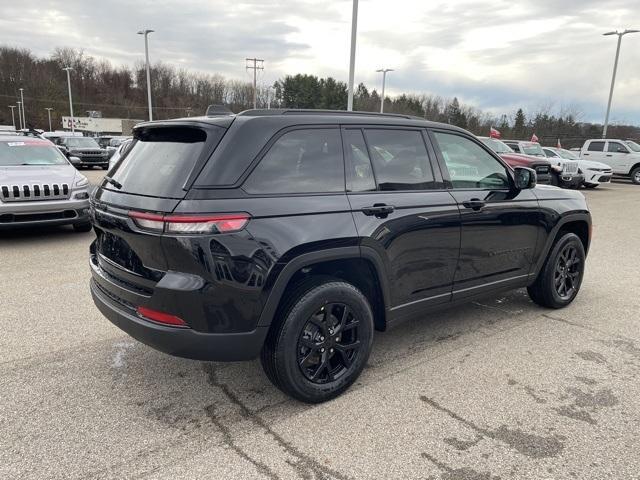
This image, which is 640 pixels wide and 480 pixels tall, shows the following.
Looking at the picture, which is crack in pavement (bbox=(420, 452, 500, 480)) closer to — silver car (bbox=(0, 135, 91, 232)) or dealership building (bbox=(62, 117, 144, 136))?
silver car (bbox=(0, 135, 91, 232))

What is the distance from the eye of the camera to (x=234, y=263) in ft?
8.57

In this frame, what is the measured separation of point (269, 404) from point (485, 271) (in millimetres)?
2130

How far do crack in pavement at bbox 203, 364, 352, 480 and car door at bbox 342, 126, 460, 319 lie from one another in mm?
1188

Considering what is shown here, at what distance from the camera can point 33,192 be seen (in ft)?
23.6

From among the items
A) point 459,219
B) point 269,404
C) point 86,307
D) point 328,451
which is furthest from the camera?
point 86,307

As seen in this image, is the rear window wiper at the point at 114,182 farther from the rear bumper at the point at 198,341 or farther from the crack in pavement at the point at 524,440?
the crack in pavement at the point at 524,440

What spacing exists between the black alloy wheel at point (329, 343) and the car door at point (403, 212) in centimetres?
41

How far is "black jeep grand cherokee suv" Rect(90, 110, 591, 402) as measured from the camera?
8.64 ft

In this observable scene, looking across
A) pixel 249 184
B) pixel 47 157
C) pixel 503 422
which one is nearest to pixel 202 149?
pixel 249 184

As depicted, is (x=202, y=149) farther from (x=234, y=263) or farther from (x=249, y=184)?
(x=234, y=263)

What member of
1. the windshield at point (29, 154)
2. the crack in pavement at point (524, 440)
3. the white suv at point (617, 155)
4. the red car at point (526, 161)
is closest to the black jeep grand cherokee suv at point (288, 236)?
the crack in pavement at point (524, 440)

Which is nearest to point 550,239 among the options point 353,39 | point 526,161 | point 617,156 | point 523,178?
point 523,178

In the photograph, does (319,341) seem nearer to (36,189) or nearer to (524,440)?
(524,440)

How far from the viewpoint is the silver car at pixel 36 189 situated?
7070 millimetres
